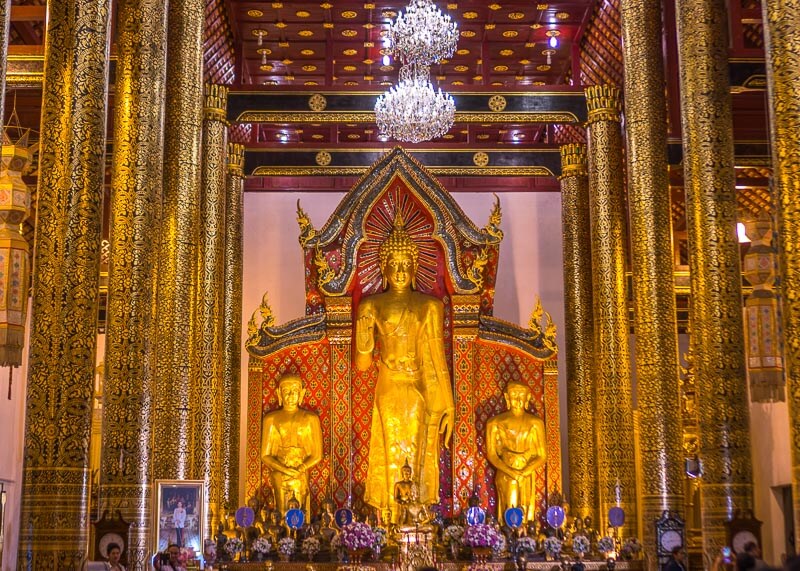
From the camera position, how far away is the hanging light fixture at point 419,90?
49.3 ft

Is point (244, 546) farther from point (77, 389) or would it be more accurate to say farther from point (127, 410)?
point (77, 389)

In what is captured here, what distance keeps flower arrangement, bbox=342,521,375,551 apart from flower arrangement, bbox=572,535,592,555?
2.46 metres

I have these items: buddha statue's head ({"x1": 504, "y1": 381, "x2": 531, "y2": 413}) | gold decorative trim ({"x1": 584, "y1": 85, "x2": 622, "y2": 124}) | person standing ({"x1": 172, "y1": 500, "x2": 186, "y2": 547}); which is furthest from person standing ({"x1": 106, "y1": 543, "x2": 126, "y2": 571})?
gold decorative trim ({"x1": 584, "y1": 85, "x2": 622, "y2": 124})

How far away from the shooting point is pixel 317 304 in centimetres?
1767

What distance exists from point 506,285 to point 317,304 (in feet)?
17.3

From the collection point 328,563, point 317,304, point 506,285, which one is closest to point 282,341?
point 317,304

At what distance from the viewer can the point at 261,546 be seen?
554 inches

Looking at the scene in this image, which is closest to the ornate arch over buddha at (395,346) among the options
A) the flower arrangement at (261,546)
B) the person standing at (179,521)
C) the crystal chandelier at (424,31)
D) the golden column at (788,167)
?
the crystal chandelier at (424,31)

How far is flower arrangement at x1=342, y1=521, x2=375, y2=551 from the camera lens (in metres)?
13.5

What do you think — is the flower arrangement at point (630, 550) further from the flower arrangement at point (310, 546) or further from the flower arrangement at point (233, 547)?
the flower arrangement at point (233, 547)

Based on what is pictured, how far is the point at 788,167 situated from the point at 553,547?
7.40 metres

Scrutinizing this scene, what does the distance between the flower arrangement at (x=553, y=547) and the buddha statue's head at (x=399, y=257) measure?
520cm

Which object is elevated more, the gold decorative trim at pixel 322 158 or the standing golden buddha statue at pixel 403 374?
the gold decorative trim at pixel 322 158

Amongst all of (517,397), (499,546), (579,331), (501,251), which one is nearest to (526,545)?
(499,546)
